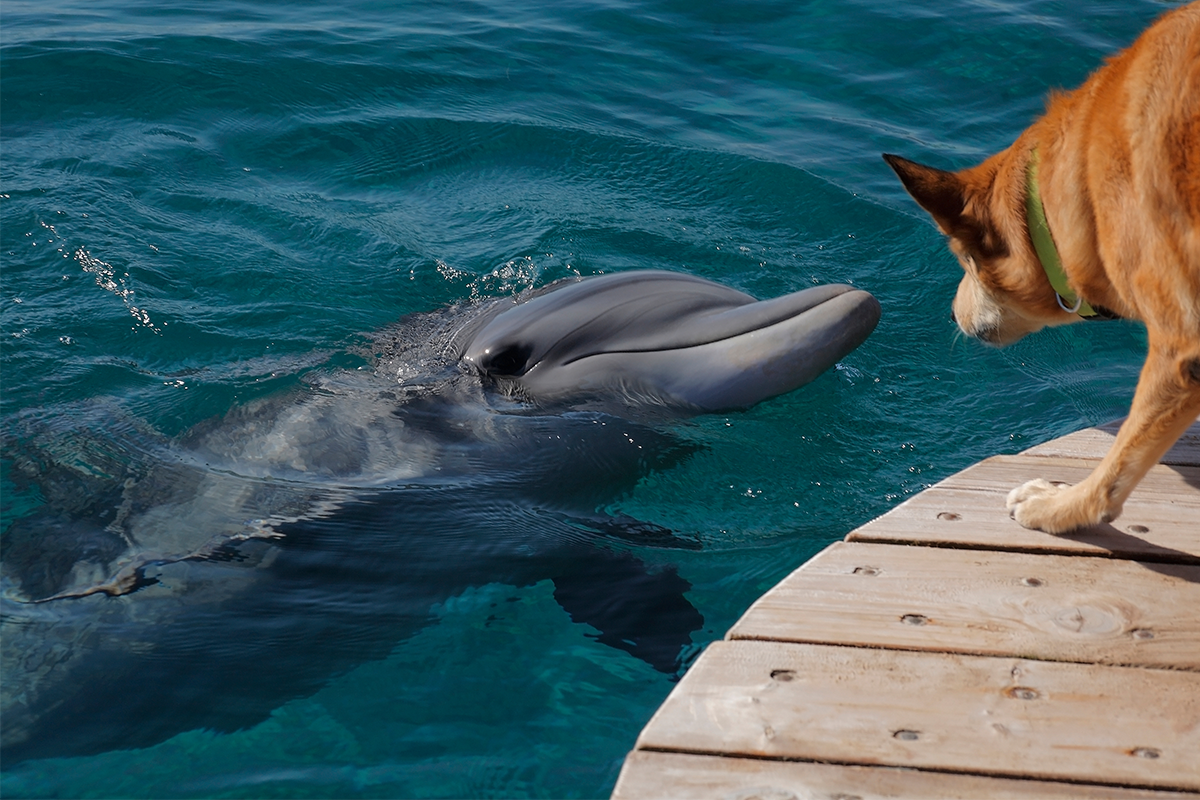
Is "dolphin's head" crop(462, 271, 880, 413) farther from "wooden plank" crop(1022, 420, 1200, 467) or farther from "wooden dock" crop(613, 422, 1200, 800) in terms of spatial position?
"wooden dock" crop(613, 422, 1200, 800)

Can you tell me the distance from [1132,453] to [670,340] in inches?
88.9

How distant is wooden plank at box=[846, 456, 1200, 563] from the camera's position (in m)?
3.87

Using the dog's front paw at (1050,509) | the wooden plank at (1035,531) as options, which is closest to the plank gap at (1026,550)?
A: the wooden plank at (1035,531)

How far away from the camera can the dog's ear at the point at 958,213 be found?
421 centimetres

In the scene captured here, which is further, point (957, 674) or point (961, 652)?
point (961, 652)

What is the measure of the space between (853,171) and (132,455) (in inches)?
267

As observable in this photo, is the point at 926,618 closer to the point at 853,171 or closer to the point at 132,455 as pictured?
the point at 132,455

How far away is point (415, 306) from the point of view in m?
7.57

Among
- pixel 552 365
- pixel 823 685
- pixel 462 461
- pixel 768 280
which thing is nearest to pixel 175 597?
pixel 462 461

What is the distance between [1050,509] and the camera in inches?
155

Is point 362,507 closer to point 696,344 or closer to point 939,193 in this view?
point 696,344

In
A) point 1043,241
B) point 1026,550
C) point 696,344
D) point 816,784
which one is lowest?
point 816,784

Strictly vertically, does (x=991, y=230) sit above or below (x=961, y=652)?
above

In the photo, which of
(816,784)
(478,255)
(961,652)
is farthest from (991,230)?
(478,255)
